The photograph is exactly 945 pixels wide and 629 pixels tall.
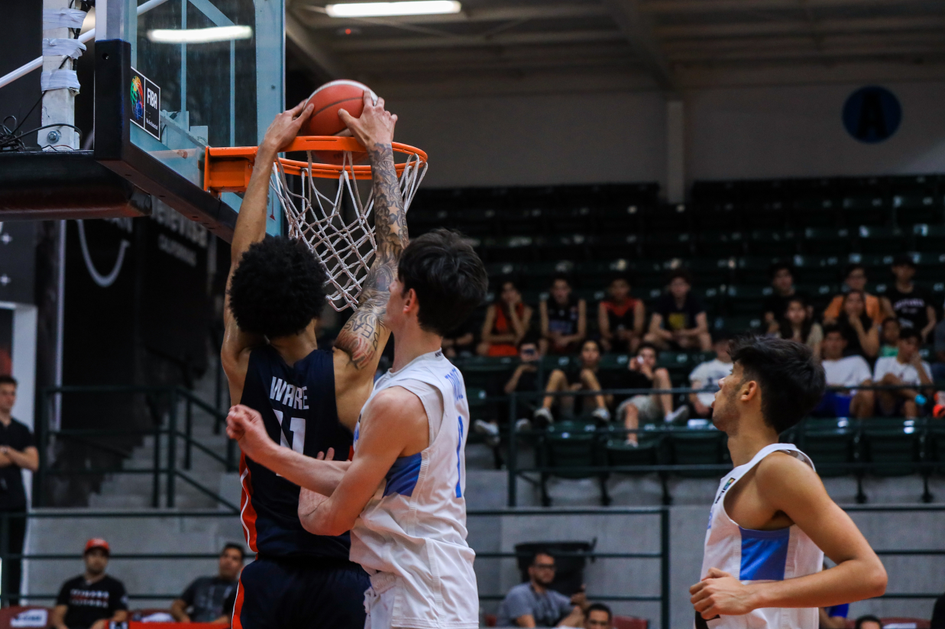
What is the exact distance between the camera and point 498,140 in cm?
1717

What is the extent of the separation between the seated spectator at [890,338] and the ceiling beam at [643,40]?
4.94 meters

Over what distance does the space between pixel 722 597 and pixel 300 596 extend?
1.12m

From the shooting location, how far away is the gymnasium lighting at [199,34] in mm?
3668

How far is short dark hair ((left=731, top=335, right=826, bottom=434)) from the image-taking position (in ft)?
9.02

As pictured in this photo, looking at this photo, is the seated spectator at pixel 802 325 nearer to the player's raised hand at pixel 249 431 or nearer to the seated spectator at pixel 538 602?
the seated spectator at pixel 538 602

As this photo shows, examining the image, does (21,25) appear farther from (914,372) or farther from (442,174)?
(442,174)

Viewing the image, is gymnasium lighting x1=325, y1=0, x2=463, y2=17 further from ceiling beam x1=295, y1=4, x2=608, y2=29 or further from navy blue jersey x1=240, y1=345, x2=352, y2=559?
navy blue jersey x1=240, y1=345, x2=352, y2=559

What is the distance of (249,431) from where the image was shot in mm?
2523

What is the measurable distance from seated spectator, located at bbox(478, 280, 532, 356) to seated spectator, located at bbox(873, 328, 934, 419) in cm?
370

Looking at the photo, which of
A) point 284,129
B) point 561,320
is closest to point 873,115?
point 561,320

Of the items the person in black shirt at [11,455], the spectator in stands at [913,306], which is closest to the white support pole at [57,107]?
the person in black shirt at [11,455]

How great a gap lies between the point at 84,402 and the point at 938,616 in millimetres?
8067

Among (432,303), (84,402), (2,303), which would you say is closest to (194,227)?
(84,402)

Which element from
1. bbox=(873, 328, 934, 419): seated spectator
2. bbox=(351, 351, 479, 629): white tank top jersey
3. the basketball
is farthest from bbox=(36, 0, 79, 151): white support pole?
bbox=(873, 328, 934, 419): seated spectator
